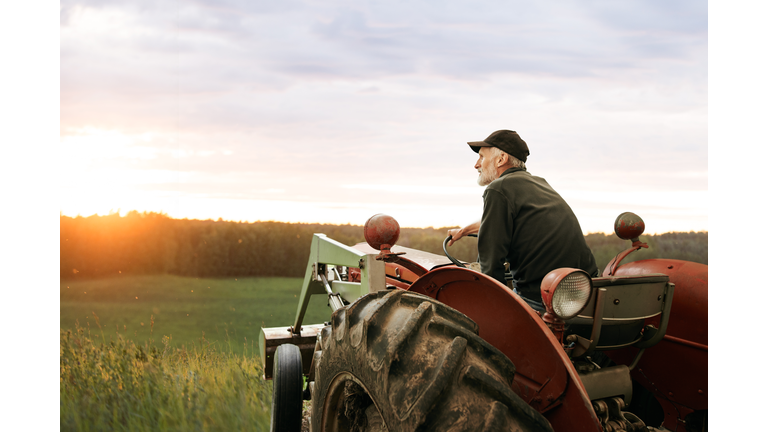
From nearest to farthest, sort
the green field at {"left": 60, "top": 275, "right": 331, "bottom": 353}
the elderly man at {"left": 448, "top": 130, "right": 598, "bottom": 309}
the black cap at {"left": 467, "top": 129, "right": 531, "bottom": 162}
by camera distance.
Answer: the elderly man at {"left": 448, "top": 130, "right": 598, "bottom": 309}, the black cap at {"left": 467, "top": 129, "right": 531, "bottom": 162}, the green field at {"left": 60, "top": 275, "right": 331, "bottom": 353}

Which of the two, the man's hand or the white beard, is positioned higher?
the white beard

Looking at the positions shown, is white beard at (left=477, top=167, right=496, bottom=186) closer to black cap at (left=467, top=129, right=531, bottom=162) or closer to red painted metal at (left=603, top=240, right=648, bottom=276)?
black cap at (left=467, top=129, right=531, bottom=162)

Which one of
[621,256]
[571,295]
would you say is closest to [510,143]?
[621,256]

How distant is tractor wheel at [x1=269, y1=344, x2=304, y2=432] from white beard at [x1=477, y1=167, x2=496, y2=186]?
1431 millimetres

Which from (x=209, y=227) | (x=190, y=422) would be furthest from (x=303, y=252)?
(x=190, y=422)

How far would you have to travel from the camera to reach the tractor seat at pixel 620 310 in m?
1.60

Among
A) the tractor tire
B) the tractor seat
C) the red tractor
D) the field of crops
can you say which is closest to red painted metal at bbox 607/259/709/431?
the red tractor

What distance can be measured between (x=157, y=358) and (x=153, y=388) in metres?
0.32

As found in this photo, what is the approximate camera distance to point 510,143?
2.53 metres

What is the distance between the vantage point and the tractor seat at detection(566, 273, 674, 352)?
1604 millimetres

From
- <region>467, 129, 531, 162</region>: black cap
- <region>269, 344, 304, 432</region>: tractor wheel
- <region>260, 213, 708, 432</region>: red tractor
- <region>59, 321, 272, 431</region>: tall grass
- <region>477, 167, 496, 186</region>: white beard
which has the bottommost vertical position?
<region>59, 321, 272, 431</region>: tall grass

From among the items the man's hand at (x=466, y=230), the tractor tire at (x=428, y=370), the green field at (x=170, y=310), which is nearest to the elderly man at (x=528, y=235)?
the man's hand at (x=466, y=230)

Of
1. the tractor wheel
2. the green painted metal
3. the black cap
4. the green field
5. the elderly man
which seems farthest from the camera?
the green field

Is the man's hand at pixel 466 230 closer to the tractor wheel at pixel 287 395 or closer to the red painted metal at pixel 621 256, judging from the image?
the red painted metal at pixel 621 256
